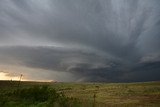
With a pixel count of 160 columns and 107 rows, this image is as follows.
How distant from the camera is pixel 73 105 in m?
34.0

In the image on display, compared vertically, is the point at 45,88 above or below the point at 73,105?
above

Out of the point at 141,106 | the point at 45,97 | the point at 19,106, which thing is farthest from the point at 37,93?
the point at 141,106

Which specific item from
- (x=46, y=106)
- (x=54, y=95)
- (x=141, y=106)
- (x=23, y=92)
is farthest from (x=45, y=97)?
(x=141, y=106)

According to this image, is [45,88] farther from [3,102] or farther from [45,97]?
[3,102]

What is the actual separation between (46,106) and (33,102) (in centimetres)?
380

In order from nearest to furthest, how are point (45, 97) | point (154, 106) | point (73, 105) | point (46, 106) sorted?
point (46, 106)
point (73, 105)
point (45, 97)
point (154, 106)

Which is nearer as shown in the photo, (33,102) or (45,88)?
(33,102)

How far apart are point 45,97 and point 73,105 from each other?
4970mm

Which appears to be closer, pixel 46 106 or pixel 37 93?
pixel 46 106

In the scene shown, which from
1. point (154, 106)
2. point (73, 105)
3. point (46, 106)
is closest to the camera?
point (46, 106)

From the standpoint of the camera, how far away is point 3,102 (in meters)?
33.1

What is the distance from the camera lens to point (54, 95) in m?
37.4

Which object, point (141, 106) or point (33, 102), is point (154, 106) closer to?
point (141, 106)

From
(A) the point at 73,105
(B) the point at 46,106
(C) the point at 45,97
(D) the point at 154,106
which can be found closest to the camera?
(B) the point at 46,106
